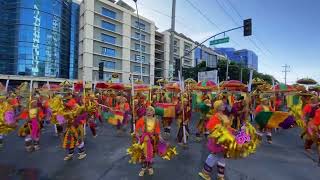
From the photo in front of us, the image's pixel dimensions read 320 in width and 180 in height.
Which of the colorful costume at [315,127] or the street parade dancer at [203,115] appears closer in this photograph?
the colorful costume at [315,127]

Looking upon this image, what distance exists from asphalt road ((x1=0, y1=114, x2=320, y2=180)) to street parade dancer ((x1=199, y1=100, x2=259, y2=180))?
73cm

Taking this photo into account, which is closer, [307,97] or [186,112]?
[186,112]

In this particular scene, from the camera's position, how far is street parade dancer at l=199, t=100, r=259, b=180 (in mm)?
5793

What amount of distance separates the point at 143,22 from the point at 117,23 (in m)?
8.03

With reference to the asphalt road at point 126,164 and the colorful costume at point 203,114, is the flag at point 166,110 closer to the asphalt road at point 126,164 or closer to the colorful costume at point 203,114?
the colorful costume at point 203,114

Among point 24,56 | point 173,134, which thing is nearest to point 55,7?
point 24,56

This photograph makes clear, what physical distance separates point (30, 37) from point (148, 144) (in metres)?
51.4

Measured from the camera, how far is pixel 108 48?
57.8m

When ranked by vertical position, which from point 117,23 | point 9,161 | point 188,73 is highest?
point 117,23

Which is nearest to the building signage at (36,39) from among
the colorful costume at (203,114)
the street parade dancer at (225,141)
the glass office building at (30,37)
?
the glass office building at (30,37)

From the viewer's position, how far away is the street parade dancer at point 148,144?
649 centimetres

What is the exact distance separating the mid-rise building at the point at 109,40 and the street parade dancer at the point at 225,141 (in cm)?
4666

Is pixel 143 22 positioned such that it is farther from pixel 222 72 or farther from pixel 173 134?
pixel 173 134

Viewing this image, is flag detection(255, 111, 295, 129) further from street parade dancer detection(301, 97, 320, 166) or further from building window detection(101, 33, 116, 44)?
building window detection(101, 33, 116, 44)
